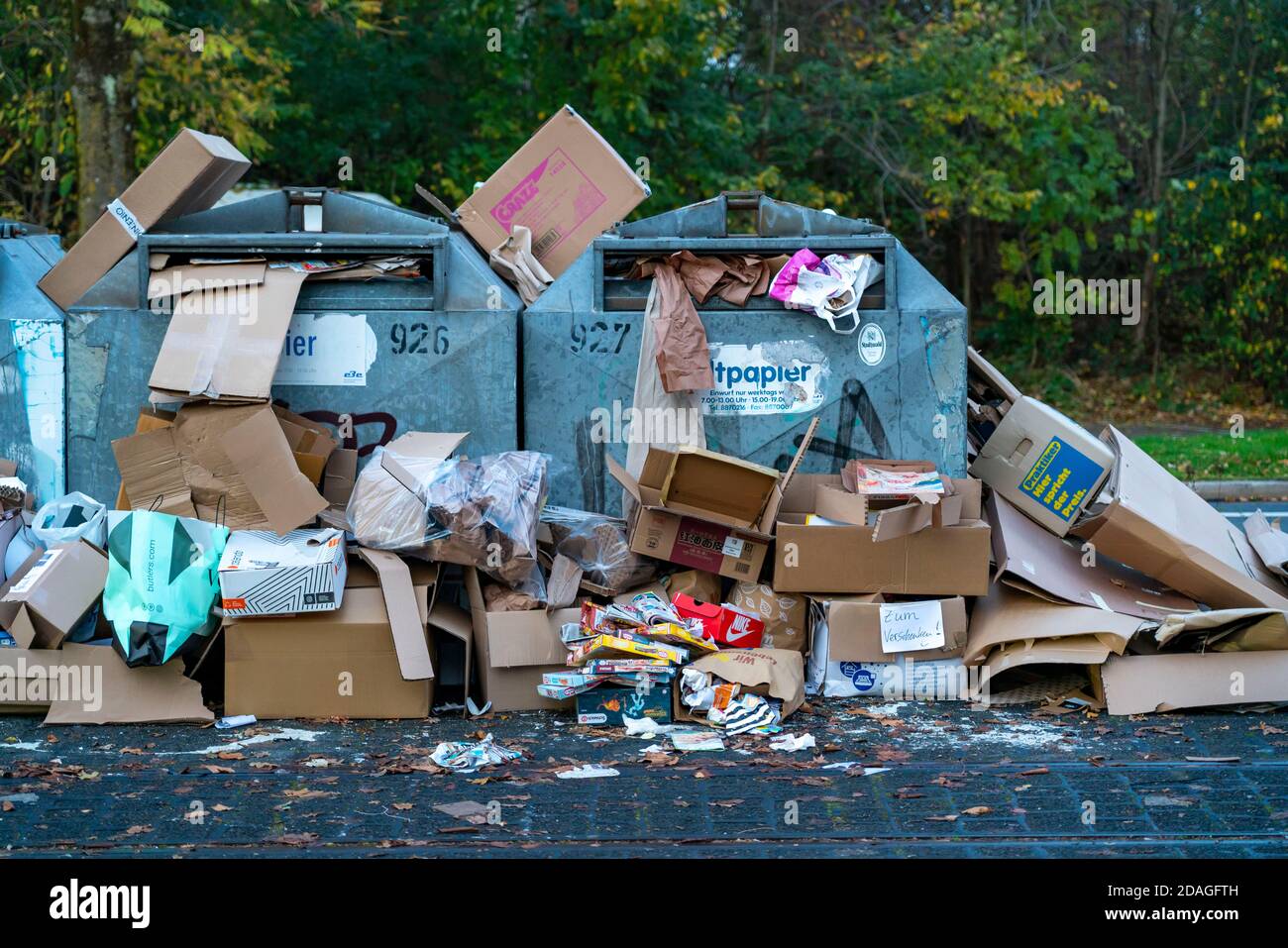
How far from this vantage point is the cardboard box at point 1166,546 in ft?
18.4

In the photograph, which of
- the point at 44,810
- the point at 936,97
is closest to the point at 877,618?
the point at 44,810

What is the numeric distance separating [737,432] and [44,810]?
3077 mm

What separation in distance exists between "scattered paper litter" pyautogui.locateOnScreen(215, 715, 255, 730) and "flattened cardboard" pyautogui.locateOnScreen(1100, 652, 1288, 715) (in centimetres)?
321

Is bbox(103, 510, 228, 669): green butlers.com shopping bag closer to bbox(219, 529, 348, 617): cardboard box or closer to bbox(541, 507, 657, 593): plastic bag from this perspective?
bbox(219, 529, 348, 617): cardboard box

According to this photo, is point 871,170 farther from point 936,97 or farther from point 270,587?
point 270,587

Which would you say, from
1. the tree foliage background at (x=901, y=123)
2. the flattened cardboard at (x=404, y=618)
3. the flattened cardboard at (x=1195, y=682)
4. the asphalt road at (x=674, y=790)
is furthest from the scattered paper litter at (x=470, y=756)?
the tree foliage background at (x=901, y=123)

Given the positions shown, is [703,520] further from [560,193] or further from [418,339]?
[560,193]

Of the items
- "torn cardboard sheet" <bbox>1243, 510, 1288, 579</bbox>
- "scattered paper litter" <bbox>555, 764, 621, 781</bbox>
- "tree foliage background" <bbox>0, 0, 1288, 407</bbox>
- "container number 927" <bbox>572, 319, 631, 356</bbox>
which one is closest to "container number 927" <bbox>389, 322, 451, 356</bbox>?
"container number 927" <bbox>572, 319, 631, 356</bbox>

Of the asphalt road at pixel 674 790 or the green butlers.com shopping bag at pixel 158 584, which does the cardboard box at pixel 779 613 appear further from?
the green butlers.com shopping bag at pixel 158 584

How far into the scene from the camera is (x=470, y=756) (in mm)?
4785

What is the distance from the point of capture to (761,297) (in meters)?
6.02

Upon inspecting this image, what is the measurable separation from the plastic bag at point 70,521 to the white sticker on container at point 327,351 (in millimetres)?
919

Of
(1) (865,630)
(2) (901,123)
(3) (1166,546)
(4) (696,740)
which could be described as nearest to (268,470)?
(4) (696,740)

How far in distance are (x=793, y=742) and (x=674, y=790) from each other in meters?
0.63
